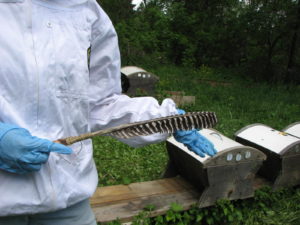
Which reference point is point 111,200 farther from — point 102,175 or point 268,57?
point 268,57

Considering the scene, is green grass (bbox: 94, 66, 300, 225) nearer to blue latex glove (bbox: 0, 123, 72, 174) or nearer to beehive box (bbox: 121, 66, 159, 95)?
beehive box (bbox: 121, 66, 159, 95)

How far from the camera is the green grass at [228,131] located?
3564mm

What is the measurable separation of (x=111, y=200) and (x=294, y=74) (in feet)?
38.5

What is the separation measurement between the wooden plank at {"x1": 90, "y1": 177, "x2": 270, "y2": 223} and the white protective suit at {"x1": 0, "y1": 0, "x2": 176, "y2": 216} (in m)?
1.31

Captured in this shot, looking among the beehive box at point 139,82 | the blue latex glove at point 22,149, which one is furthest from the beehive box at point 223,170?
the beehive box at point 139,82

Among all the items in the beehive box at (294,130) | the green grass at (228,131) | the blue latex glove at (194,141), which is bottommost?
the green grass at (228,131)

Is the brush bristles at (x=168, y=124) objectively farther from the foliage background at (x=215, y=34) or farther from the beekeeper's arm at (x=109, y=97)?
the foliage background at (x=215, y=34)

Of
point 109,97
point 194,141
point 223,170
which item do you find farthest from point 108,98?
point 223,170

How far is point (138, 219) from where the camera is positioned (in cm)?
277

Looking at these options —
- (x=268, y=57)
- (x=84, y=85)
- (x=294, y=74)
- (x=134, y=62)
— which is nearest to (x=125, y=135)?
(x=84, y=85)

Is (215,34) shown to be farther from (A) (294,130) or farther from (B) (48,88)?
(B) (48,88)

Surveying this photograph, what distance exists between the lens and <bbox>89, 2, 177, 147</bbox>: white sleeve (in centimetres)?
166

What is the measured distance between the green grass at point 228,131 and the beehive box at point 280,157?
0.21 meters

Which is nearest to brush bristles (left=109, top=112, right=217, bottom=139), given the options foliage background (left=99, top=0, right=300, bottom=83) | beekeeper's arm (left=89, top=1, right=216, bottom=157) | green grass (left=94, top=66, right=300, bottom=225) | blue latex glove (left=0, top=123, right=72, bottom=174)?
beekeeper's arm (left=89, top=1, right=216, bottom=157)
